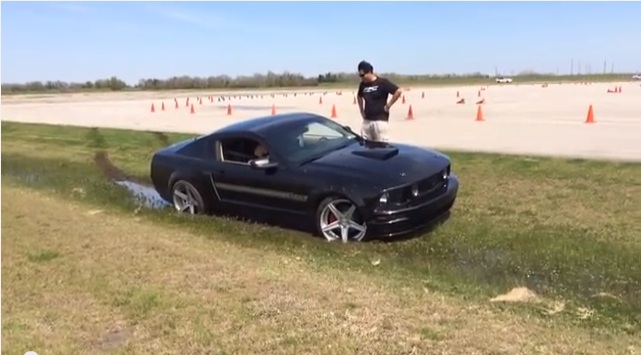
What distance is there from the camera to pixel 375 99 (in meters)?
8.77

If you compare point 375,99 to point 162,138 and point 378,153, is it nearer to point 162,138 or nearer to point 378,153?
point 378,153

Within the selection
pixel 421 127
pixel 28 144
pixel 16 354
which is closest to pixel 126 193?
pixel 16 354

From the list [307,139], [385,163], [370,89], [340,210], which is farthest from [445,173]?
[370,89]

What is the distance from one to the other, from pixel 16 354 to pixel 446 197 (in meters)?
4.53

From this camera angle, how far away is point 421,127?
63.9 feet

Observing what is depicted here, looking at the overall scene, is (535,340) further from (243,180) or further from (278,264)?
(243,180)

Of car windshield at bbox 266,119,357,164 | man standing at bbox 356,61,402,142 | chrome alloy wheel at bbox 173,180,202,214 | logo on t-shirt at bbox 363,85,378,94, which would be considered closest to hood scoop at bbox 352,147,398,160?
car windshield at bbox 266,119,357,164

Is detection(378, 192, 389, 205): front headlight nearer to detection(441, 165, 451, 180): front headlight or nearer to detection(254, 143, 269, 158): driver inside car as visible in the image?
detection(441, 165, 451, 180): front headlight

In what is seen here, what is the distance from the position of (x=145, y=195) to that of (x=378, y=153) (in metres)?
4.72

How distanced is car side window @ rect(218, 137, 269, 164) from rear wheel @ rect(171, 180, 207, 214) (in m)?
0.66

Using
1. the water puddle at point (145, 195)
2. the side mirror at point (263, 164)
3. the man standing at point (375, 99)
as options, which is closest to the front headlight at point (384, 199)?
the side mirror at point (263, 164)

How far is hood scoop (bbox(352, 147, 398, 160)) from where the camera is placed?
6785 mm

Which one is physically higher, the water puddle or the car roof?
the car roof

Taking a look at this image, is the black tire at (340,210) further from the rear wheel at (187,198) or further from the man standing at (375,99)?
the man standing at (375,99)
